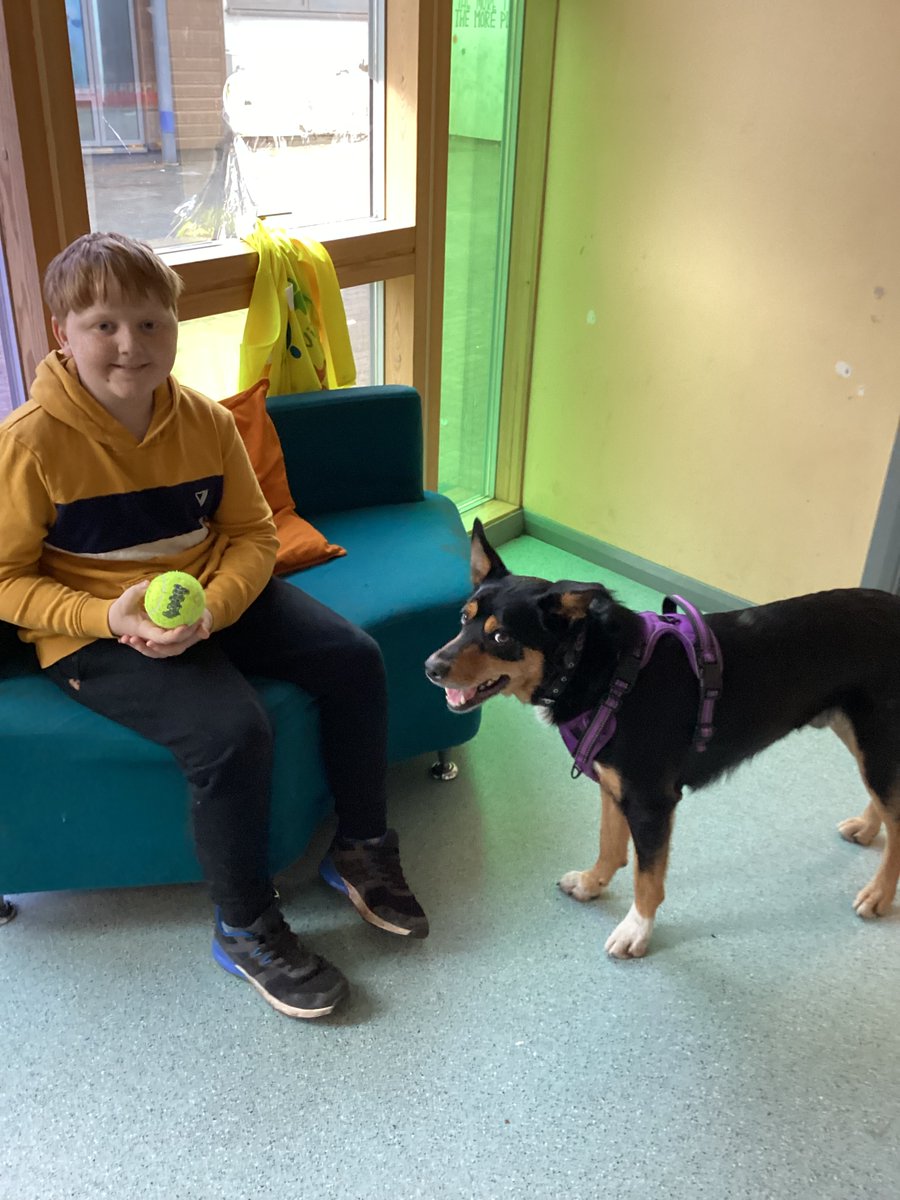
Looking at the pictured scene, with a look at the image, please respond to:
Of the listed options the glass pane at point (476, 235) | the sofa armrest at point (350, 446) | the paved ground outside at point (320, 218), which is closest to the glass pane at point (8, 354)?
the paved ground outside at point (320, 218)

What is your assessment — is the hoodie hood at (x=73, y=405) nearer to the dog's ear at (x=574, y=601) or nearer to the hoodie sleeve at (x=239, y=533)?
the hoodie sleeve at (x=239, y=533)

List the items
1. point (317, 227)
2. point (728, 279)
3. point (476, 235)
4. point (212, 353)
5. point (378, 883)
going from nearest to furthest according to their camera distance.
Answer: point (378, 883) < point (212, 353) < point (317, 227) < point (728, 279) < point (476, 235)

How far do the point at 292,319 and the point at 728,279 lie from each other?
127 cm

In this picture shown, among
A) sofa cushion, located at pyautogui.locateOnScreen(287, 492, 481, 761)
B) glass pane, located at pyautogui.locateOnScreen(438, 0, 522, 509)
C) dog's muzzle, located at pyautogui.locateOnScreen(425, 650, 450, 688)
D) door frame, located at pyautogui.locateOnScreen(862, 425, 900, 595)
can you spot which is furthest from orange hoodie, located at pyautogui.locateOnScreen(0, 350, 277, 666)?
door frame, located at pyautogui.locateOnScreen(862, 425, 900, 595)

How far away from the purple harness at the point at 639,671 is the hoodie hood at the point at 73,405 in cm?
91

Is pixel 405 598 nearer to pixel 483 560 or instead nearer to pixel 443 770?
pixel 483 560

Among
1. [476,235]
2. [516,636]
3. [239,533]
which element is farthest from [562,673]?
[476,235]

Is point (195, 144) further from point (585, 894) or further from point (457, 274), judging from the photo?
point (585, 894)

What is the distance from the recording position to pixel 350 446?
239 cm

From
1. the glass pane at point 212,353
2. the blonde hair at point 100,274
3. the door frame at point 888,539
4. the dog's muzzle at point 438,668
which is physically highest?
the blonde hair at point 100,274

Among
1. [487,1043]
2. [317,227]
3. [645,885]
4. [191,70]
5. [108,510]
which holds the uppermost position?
[191,70]

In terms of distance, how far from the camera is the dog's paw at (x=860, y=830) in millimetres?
2186

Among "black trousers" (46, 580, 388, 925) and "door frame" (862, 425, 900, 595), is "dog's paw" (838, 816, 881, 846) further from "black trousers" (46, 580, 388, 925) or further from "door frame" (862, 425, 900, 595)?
"black trousers" (46, 580, 388, 925)

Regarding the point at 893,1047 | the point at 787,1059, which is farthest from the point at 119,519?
the point at 893,1047
